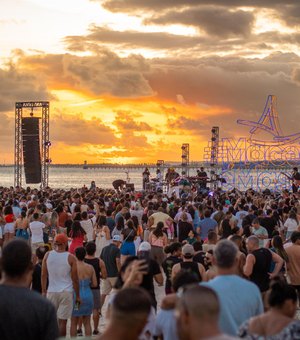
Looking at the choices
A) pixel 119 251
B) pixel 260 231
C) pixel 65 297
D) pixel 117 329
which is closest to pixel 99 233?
pixel 119 251

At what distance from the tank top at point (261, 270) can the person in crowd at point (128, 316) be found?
15.8ft

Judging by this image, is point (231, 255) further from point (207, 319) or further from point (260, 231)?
point (260, 231)

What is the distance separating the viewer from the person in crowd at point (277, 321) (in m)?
4.41

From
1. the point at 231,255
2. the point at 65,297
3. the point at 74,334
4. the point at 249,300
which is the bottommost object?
the point at 74,334

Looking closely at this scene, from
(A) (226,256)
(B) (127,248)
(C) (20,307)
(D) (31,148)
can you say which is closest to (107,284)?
(B) (127,248)

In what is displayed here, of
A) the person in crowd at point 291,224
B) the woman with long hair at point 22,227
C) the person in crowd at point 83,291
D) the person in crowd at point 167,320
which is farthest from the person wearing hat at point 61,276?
the person in crowd at point 291,224

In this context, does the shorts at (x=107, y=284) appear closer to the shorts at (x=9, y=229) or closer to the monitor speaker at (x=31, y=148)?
the shorts at (x=9, y=229)

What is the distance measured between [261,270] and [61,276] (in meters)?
2.57

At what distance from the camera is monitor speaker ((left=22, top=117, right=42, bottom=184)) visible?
3584 cm

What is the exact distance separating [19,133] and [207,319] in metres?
33.9

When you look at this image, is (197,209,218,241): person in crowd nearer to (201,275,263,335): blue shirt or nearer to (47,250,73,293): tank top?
(47,250,73,293): tank top

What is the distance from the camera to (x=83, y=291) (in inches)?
339

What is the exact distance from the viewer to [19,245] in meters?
4.54

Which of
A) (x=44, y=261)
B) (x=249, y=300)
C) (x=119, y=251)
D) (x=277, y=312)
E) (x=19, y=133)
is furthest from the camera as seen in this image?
(x=19, y=133)
